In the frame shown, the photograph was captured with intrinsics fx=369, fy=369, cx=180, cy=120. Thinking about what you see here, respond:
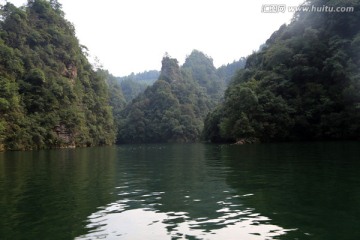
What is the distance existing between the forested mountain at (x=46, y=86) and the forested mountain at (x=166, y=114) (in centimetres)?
2543

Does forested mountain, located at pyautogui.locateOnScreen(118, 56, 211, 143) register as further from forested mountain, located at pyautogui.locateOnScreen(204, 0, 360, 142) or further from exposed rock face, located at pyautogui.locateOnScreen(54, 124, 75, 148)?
forested mountain, located at pyautogui.locateOnScreen(204, 0, 360, 142)

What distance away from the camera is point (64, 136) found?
7231 cm

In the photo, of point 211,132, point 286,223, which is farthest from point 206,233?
point 211,132

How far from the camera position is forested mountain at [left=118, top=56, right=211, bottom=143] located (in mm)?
123875

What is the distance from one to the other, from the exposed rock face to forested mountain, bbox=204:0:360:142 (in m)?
30.4

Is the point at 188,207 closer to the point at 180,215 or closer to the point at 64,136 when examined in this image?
the point at 180,215

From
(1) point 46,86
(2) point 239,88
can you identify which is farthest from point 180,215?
A: (1) point 46,86

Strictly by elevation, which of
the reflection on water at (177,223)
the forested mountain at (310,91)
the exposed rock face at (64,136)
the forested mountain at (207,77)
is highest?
the forested mountain at (207,77)

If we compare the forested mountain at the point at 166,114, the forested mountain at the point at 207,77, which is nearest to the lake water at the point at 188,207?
the forested mountain at the point at 166,114

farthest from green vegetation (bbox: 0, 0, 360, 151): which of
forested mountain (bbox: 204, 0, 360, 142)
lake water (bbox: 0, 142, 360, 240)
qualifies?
lake water (bbox: 0, 142, 360, 240)

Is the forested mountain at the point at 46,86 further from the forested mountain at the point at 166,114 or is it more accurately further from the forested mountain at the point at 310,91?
the forested mountain at the point at 310,91

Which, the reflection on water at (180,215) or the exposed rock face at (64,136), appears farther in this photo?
the exposed rock face at (64,136)

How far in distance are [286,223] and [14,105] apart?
59.9 m

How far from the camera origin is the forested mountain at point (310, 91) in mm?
59656
